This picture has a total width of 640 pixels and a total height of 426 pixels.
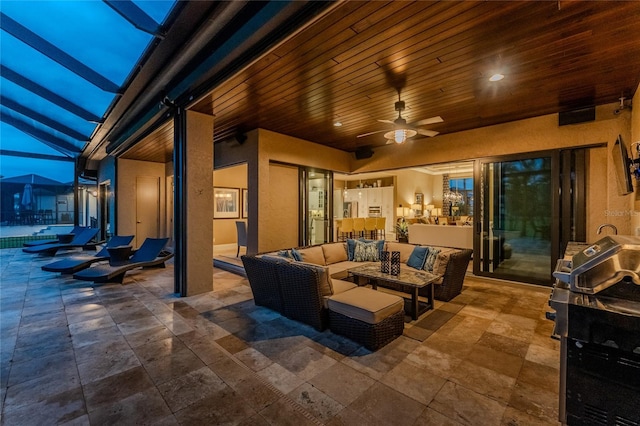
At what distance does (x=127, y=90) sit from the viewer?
4.61 m

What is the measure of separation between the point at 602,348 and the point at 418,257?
3.14 metres

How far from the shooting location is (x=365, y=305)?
274 cm

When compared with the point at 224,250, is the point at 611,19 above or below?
above

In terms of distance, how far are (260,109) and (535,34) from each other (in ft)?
11.8

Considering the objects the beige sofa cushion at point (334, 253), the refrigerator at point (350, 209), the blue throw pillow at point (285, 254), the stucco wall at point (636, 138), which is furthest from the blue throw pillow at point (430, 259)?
the refrigerator at point (350, 209)

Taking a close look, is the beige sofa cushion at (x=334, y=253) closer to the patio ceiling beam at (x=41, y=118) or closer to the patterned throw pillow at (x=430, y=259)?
the patterned throw pillow at (x=430, y=259)

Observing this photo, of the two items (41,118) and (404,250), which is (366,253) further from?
(41,118)

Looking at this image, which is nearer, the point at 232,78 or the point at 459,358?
the point at 459,358

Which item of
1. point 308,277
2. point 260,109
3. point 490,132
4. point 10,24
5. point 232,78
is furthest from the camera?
point 490,132

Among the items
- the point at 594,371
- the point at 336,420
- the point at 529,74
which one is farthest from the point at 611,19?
the point at 336,420

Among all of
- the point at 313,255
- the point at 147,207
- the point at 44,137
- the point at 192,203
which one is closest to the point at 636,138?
the point at 313,255

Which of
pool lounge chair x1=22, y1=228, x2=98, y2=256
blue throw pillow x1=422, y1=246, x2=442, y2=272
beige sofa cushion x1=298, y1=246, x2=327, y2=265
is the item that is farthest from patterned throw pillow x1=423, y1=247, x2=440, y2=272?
pool lounge chair x1=22, y1=228, x2=98, y2=256

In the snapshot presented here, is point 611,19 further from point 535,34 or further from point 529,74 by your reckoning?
point 529,74

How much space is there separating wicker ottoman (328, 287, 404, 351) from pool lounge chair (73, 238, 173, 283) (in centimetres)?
428
